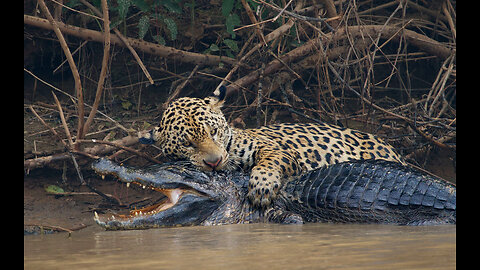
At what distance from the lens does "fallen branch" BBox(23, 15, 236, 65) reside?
6.36 meters

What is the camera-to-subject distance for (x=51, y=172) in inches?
231

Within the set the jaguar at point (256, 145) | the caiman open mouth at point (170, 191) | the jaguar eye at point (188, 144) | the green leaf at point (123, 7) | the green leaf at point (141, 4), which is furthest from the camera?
the green leaf at point (141, 4)

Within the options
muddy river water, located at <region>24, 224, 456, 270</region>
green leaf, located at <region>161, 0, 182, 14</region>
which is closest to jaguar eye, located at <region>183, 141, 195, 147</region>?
muddy river water, located at <region>24, 224, 456, 270</region>

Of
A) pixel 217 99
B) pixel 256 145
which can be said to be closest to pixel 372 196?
pixel 256 145

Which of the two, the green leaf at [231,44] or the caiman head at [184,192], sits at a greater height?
the green leaf at [231,44]

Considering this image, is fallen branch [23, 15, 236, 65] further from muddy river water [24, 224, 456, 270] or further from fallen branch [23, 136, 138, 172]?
muddy river water [24, 224, 456, 270]

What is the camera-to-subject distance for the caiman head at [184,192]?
15.2 feet

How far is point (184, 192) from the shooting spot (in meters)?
4.83

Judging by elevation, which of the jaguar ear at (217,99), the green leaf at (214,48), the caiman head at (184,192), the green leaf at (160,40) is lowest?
the caiman head at (184,192)

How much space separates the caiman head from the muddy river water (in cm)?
29

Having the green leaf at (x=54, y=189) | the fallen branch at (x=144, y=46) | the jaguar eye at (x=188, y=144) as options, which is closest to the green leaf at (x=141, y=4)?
the fallen branch at (x=144, y=46)

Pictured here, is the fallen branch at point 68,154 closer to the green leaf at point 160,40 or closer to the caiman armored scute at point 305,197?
the caiman armored scute at point 305,197

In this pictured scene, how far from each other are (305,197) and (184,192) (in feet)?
3.11
